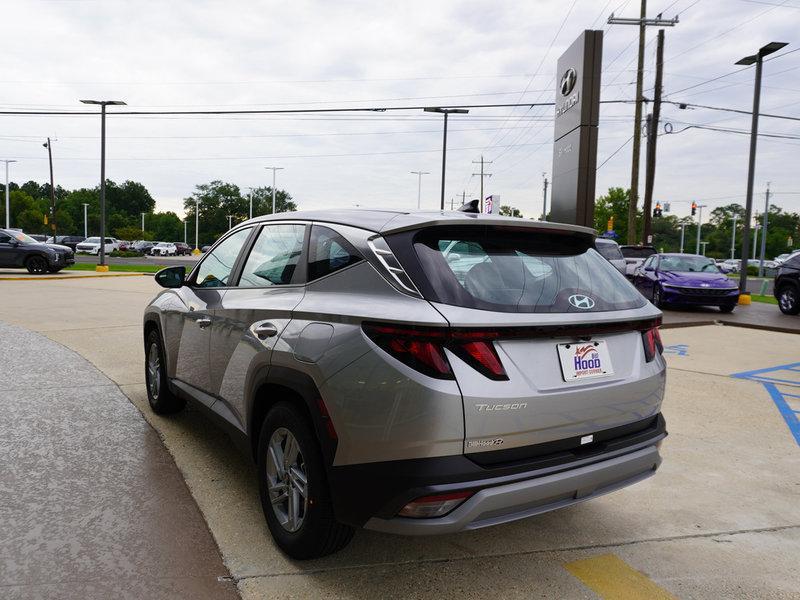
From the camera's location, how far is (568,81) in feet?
51.2

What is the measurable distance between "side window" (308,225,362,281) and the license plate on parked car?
3.24 feet

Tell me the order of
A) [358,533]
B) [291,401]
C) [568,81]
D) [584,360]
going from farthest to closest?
[568,81], [358,533], [291,401], [584,360]

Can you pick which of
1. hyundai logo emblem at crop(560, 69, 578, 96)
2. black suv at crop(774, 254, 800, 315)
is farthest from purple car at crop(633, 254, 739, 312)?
hyundai logo emblem at crop(560, 69, 578, 96)

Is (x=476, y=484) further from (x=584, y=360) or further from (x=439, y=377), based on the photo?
(x=584, y=360)

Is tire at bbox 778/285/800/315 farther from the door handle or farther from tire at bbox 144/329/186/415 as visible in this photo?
the door handle

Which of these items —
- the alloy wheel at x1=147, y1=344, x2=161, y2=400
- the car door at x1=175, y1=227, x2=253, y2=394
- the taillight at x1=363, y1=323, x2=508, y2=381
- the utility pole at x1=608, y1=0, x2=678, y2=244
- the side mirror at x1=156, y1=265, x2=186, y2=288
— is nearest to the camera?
the taillight at x1=363, y1=323, x2=508, y2=381

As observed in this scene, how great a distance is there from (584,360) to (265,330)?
1.55 meters

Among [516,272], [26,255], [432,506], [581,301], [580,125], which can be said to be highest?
[580,125]

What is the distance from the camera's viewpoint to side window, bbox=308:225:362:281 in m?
2.96

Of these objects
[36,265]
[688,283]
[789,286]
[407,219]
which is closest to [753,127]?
[789,286]

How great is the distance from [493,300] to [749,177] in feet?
68.2

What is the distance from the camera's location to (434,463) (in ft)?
7.93

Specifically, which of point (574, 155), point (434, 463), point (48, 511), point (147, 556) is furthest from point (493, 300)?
point (574, 155)

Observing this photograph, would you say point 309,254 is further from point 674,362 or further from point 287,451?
point 674,362
